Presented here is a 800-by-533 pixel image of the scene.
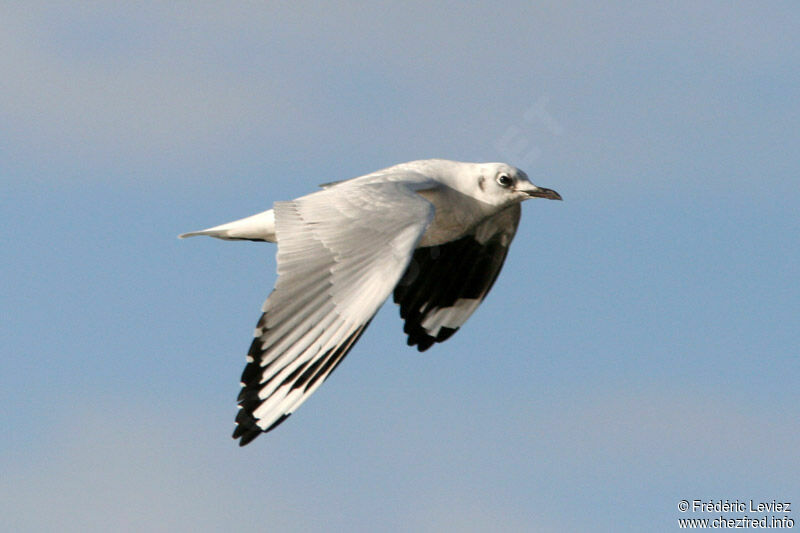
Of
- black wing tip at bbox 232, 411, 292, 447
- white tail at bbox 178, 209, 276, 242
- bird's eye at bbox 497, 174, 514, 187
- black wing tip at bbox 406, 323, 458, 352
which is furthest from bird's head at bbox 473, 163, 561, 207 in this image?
black wing tip at bbox 232, 411, 292, 447

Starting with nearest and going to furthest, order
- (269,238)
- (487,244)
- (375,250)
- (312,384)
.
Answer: (312,384) < (375,250) < (269,238) < (487,244)

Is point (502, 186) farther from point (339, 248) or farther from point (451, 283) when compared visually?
point (339, 248)

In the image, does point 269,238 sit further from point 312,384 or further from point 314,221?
point 312,384

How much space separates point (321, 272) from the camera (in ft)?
32.8

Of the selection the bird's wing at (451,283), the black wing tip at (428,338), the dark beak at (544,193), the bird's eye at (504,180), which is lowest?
the black wing tip at (428,338)

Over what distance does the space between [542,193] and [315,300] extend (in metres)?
3.71

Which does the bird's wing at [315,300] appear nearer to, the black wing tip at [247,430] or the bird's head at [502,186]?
the black wing tip at [247,430]

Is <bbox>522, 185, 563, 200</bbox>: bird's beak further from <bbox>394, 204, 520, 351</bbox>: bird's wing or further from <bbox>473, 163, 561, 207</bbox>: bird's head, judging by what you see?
<bbox>394, 204, 520, 351</bbox>: bird's wing

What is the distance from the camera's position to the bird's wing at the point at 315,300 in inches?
376

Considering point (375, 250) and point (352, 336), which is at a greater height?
point (375, 250)

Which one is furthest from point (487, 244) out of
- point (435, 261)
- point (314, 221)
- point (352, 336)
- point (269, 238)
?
point (352, 336)

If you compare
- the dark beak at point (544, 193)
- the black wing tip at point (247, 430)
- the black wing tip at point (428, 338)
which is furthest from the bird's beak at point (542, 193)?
the black wing tip at point (247, 430)

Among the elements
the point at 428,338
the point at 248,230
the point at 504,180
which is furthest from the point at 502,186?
the point at 248,230

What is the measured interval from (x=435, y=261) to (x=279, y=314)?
4.23m
